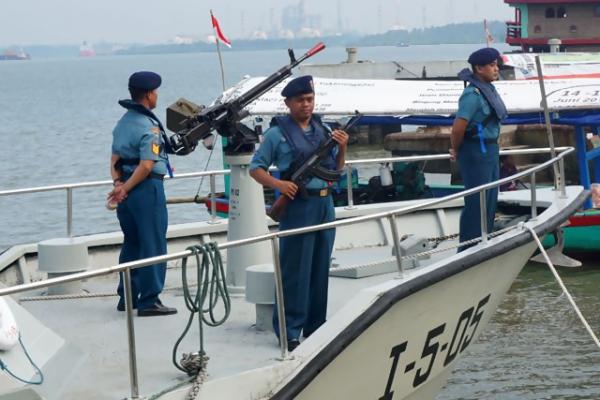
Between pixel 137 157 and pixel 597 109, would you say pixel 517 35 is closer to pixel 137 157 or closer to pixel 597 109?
pixel 597 109

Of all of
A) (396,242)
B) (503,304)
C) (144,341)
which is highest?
(396,242)

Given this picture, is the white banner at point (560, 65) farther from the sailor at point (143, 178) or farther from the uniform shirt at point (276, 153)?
the uniform shirt at point (276, 153)

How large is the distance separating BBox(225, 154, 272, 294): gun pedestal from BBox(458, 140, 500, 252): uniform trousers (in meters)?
1.41

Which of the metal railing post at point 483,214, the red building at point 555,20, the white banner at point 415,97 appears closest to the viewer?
the metal railing post at point 483,214

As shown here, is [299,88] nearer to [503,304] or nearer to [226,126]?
[226,126]

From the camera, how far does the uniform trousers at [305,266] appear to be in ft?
24.2

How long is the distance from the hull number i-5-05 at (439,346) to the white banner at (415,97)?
34.9 feet

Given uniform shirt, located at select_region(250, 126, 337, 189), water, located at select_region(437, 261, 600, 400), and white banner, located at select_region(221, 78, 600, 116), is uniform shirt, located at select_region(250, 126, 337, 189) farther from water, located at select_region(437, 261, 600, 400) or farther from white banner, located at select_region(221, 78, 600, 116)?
white banner, located at select_region(221, 78, 600, 116)

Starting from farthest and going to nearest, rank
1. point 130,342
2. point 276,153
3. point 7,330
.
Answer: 1. point 276,153
2. point 7,330
3. point 130,342

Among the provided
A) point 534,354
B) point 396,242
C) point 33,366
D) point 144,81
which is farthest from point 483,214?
point 534,354

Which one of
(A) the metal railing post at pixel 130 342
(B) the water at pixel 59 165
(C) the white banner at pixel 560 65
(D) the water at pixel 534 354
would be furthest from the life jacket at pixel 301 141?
(B) the water at pixel 59 165

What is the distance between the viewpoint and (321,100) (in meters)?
21.5

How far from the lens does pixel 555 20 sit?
59.4 meters

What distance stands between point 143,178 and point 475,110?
2.39m
